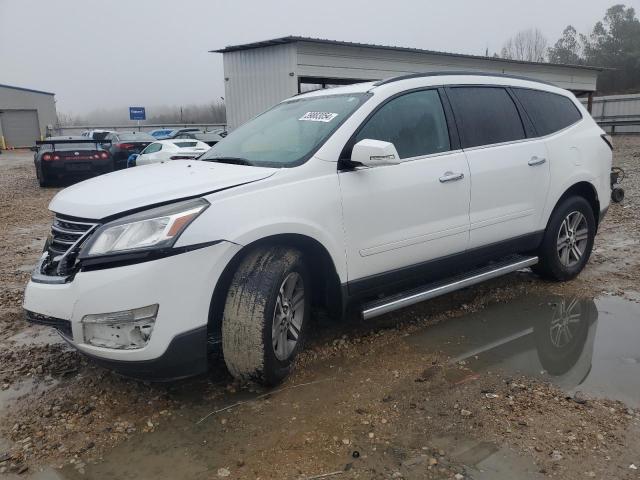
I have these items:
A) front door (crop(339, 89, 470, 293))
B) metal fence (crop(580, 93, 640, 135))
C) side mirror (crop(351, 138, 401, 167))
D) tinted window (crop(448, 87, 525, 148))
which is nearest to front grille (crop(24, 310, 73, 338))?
front door (crop(339, 89, 470, 293))

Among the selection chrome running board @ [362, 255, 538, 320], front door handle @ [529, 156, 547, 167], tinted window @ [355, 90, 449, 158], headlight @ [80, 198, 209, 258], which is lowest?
chrome running board @ [362, 255, 538, 320]

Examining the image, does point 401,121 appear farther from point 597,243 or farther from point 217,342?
point 597,243

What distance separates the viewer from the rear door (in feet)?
14.0

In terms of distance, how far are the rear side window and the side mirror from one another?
6.85ft

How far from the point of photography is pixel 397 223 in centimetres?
374

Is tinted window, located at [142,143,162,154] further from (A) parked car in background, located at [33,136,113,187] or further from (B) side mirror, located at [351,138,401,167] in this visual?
(B) side mirror, located at [351,138,401,167]

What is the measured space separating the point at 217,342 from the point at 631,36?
62718 mm

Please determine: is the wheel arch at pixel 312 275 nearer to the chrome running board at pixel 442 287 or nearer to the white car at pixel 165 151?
the chrome running board at pixel 442 287

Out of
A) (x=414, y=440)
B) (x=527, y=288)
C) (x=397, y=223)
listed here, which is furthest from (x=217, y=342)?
(x=527, y=288)

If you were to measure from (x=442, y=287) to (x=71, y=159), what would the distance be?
43.6 feet

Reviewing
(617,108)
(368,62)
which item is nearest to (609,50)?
(617,108)

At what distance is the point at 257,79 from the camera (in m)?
16.8

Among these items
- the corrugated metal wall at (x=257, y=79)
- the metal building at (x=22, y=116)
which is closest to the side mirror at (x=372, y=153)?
the corrugated metal wall at (x=257, y=79)

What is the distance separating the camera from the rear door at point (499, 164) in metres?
4.27
